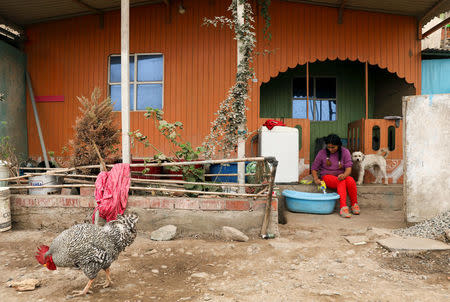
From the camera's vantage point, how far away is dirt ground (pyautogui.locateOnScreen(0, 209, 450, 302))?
8.16ft

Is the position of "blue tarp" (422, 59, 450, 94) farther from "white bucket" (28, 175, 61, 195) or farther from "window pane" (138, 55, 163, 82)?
"white bucket" (28, 175, 61, 195)

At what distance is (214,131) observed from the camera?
445 cm

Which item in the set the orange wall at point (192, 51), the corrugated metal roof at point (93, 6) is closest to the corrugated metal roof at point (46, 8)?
the corrugated metal roof at point (93, 6)

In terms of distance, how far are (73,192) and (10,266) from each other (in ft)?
4.50

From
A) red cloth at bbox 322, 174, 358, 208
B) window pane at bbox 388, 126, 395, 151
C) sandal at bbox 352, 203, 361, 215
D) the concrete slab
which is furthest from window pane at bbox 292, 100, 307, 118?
the concrete slab

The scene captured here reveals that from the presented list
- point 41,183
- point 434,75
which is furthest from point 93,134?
point 434,75

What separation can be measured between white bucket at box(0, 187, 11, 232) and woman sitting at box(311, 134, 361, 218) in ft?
15.8

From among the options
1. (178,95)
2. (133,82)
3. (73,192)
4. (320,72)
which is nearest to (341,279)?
(73,192)

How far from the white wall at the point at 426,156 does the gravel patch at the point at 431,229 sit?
0.15 meters

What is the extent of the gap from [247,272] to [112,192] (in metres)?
2.04

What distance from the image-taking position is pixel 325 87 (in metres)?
8.41

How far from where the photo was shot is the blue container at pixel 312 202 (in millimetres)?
4906

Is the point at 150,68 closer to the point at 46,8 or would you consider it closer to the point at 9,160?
the point at 46,8

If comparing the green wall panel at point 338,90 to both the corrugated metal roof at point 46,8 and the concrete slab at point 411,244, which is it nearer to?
the corrugated metal roof at point 46,8
